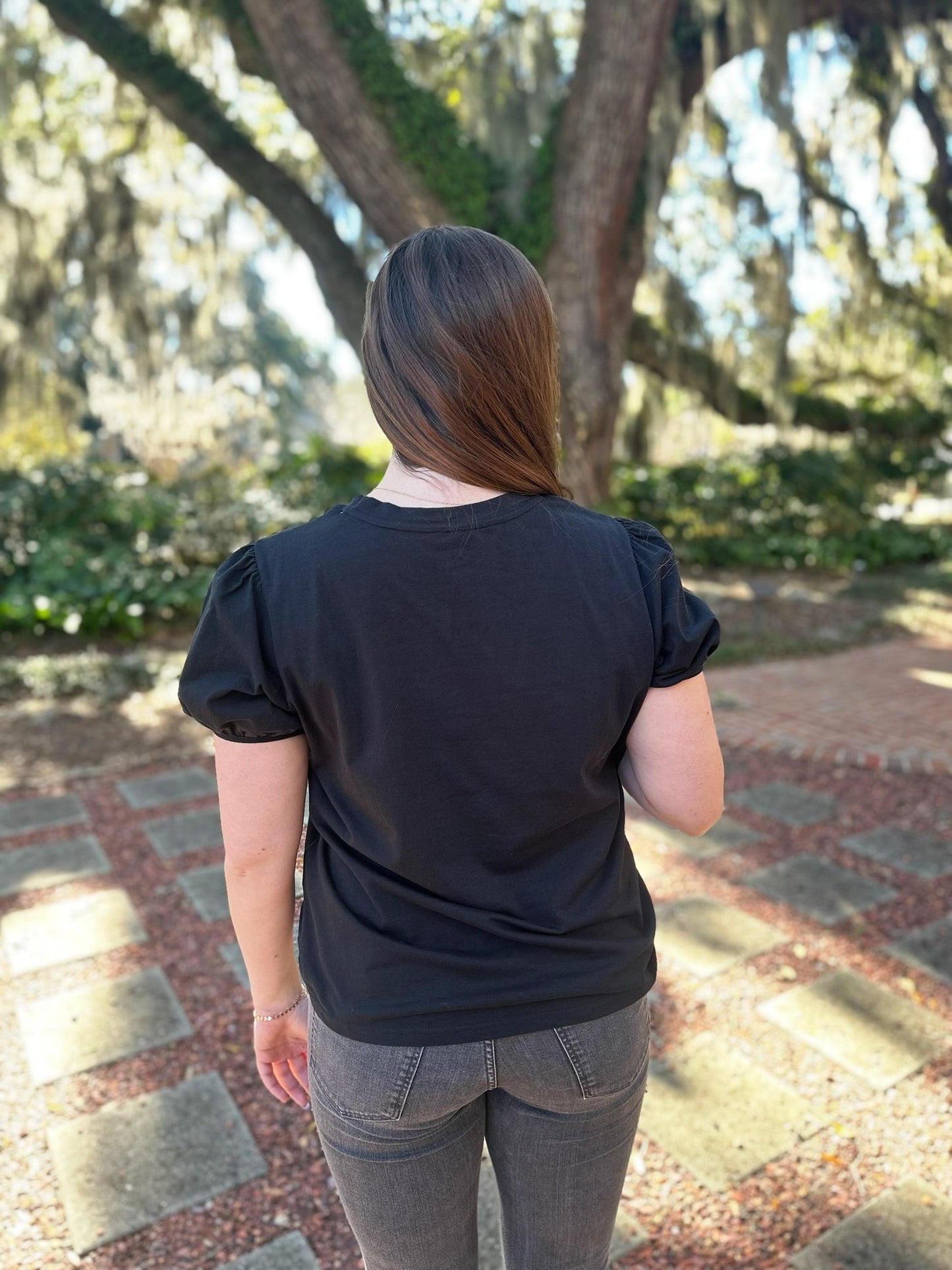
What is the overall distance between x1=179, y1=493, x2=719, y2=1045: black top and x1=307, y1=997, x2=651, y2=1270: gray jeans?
3 cm

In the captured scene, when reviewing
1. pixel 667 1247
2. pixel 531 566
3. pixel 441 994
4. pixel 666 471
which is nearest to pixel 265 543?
pixel 531 566

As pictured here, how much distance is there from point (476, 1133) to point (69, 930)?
7.77 ft

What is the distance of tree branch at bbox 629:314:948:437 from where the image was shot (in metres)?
9.04

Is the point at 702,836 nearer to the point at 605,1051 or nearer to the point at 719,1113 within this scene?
the point at 719,1113

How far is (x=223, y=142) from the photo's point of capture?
20.9 ft

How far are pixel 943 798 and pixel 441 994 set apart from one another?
3815mm

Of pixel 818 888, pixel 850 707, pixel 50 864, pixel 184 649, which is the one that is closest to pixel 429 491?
pixel 818 888

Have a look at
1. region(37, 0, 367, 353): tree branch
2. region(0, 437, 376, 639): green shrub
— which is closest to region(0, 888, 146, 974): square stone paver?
region(0, 437, 376, 639): green shrub

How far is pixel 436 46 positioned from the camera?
22.8 ft

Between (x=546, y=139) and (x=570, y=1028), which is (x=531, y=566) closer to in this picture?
(x=570, y=1028)

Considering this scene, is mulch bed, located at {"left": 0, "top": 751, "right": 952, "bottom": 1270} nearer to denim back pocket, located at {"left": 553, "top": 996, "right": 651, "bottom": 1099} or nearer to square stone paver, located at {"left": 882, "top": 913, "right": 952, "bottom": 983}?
square stone paver, located at {"left": 882, "top": 913, "right": 952, "bottom": 983}

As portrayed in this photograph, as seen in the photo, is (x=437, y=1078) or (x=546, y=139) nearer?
(x=437, y=1078)

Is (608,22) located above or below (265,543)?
above

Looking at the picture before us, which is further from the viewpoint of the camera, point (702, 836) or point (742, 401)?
point (742, 401)
